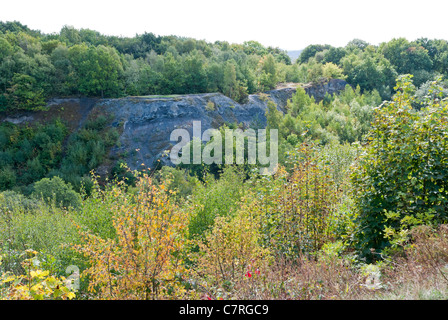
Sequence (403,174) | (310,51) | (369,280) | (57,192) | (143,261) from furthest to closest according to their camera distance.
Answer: (310,51)
(57,192)
(403,174)
(369,280)
(143,261)

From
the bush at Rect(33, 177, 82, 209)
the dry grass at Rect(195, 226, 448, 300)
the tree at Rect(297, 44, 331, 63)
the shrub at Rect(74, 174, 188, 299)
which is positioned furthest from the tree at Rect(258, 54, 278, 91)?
the shrub at Rect(74, 174, 188, 299)

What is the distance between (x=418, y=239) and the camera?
3941 mm

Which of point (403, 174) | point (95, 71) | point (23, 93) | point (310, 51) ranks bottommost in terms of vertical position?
point (403, 174)

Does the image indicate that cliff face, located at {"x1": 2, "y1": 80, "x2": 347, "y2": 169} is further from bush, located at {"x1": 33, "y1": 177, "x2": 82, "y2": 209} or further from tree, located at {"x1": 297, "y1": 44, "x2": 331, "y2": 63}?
tree, located at {"x1": 297, "y1": 44, "x2": 331, "y2": 63}

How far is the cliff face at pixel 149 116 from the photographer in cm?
2338

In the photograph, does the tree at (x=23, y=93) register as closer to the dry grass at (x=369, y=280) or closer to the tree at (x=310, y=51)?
the dry grass at (x=369, y=280)

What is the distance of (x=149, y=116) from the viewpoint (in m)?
24.5

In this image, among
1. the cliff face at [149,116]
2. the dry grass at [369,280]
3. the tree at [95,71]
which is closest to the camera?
the dry grass at [369,280]

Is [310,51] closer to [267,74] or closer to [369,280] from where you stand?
[267,74]

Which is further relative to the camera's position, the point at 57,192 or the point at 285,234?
the point at 57,192

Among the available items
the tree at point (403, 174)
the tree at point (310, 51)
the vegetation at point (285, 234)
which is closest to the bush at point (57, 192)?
the vegetation at point (285, 234)

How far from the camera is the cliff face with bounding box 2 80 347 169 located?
2338 cm

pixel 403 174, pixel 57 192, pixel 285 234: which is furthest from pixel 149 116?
pixel 403 174
